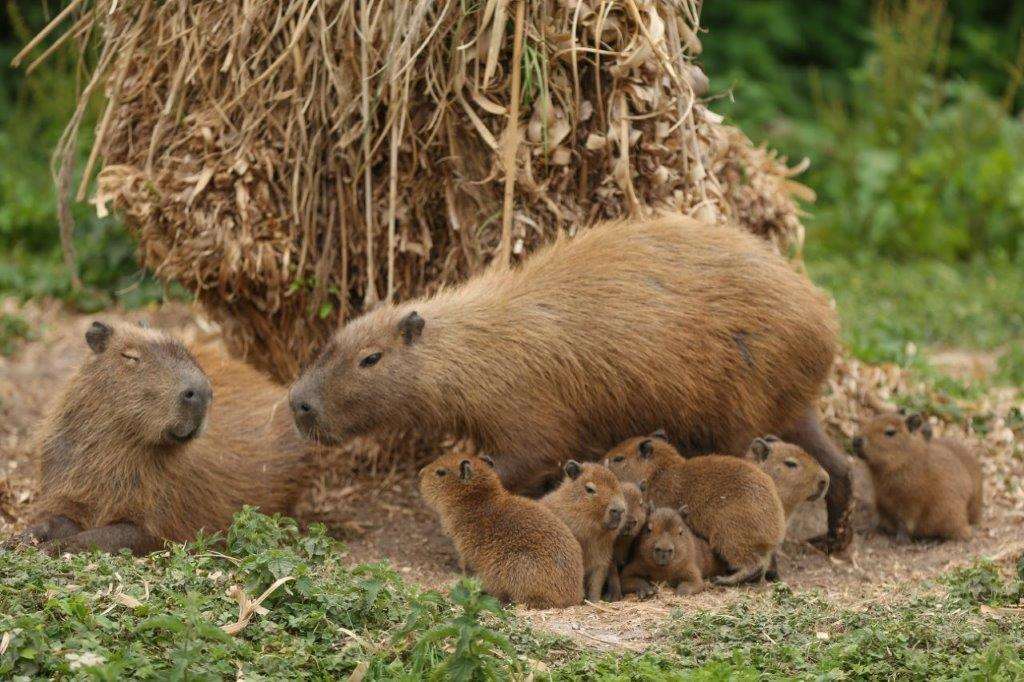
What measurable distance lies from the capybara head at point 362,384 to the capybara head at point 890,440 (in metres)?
2.11

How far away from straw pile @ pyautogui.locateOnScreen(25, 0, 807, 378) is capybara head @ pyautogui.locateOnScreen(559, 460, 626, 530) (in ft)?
4.15

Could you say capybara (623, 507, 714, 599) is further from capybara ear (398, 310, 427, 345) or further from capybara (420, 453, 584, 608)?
capybara ear (398, 310, 427, 345)

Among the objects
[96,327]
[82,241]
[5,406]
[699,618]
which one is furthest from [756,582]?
[82,241]

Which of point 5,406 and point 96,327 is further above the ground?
point 96,327

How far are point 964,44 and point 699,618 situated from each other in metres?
11.5

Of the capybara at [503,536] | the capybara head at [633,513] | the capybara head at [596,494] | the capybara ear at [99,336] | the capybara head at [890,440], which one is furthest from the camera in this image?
the capybara head at [890,440]

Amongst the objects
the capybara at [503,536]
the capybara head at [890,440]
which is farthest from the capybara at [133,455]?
the capybara head at [890,440]

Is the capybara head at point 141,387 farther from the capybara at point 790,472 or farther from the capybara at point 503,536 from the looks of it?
the capybara at point 790,472

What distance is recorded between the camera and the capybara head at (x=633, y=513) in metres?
5.11

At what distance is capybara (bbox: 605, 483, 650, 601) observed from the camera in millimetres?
5125

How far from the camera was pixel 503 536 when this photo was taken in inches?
194

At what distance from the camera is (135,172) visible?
6371mm

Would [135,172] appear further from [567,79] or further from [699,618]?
[699,618]

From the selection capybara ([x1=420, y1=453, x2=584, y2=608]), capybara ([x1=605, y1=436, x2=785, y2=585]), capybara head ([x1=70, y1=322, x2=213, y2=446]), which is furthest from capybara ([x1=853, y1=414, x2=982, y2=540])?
capybara head ([x1=70, y1=322, x2=213, y2=446])
